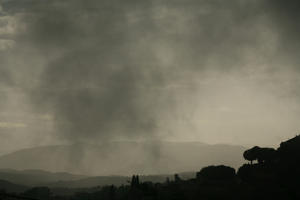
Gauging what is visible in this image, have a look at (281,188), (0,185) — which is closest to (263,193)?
(281,188)

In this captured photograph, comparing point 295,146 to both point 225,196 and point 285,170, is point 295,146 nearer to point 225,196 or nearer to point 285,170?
point 285,170

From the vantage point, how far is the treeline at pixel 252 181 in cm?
6981

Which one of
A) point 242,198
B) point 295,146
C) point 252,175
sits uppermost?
point 295,146

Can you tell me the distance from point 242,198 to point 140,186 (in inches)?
1001

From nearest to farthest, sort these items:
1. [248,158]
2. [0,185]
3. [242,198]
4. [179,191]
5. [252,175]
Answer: [242,198] → [179,191] → [252,175] → [248,158] → [0,185]

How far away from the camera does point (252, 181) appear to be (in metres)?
80.5

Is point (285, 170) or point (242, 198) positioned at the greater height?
point (285, 170)

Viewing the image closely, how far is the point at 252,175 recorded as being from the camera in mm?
82875

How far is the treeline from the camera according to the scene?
229ft

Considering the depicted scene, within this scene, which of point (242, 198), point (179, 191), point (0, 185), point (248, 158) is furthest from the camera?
point (0, 185)

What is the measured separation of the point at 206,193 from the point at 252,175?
60.6ft

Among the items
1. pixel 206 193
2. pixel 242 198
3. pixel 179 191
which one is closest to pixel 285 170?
pixel 242 198

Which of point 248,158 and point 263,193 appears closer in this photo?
point 263,193

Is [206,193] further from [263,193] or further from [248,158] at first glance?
[248,158]
